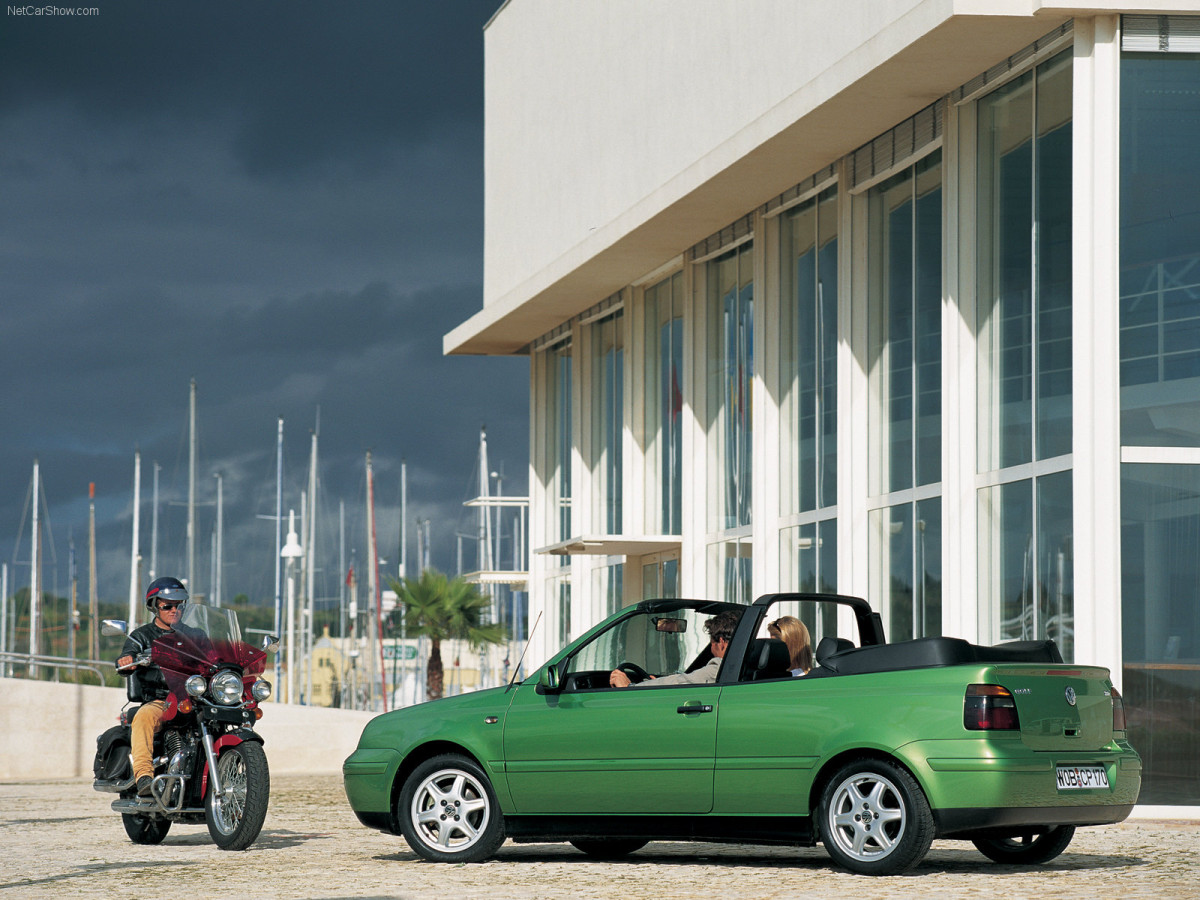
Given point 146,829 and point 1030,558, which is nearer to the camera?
point 146,829

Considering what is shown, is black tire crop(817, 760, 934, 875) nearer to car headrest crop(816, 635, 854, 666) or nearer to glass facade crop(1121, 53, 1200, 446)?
car headrest crop(816, 635, 854, 666)

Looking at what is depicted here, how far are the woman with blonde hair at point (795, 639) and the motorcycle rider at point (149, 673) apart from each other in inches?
165

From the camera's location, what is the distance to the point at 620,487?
2736 cm

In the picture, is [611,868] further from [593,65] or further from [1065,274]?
[593,65]

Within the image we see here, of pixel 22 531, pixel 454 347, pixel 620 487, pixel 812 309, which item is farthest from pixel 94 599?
pixel 812 309

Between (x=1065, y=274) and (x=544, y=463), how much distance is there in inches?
664

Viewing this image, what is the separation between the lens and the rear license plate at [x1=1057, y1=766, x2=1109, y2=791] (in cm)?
949

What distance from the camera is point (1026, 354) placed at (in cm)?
1599

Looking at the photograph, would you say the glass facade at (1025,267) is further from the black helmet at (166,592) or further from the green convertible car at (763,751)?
the black helmet at (166,592)

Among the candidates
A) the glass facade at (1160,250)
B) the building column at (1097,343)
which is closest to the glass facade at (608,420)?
the building column at (1097,343)

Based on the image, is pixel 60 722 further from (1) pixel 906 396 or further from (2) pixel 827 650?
(2) pixel 827 650

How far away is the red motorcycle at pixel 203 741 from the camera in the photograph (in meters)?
11.8

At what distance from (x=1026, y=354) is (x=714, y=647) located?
6.41 m

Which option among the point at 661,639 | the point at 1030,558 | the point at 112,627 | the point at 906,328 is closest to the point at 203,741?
the point at 112,627
